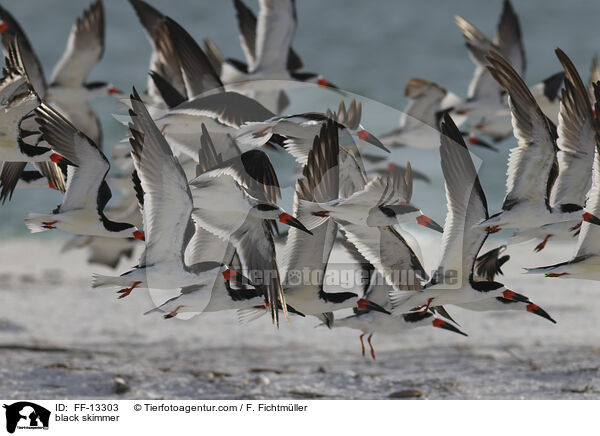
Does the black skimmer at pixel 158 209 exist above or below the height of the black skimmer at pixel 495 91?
below

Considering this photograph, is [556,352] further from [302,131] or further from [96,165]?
[96,165]

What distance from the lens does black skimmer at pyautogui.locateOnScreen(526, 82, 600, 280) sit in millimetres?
4148

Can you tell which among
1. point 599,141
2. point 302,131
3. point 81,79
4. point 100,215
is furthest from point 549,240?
point 81,79

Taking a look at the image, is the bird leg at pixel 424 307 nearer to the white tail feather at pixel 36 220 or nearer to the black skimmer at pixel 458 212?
the black skimmer at pixel 458 212

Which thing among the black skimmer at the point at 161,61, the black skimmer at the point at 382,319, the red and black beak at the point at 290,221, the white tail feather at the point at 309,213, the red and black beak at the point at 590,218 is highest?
the black skimmer at the point at 161,61

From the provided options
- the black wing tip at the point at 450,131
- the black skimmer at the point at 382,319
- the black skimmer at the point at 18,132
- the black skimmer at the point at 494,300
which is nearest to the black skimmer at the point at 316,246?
the black skimmer at the point at 382,319

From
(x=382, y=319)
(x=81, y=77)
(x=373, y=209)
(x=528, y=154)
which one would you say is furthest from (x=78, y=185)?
(x=81, y=77)

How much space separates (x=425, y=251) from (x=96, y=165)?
2.45 meters

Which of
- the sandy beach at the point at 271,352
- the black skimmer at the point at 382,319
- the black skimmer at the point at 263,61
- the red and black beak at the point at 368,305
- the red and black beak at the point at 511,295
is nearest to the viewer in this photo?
the red and black beak at the point at 511,295

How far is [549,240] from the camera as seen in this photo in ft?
16.8

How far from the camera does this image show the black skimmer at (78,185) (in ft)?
14.5

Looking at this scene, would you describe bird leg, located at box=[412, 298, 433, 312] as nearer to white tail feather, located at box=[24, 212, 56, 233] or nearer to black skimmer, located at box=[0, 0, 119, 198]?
white tail feather, located at box=[24, 212, 56, 233]

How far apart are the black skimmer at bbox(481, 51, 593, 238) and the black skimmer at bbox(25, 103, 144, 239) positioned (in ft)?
7.60
